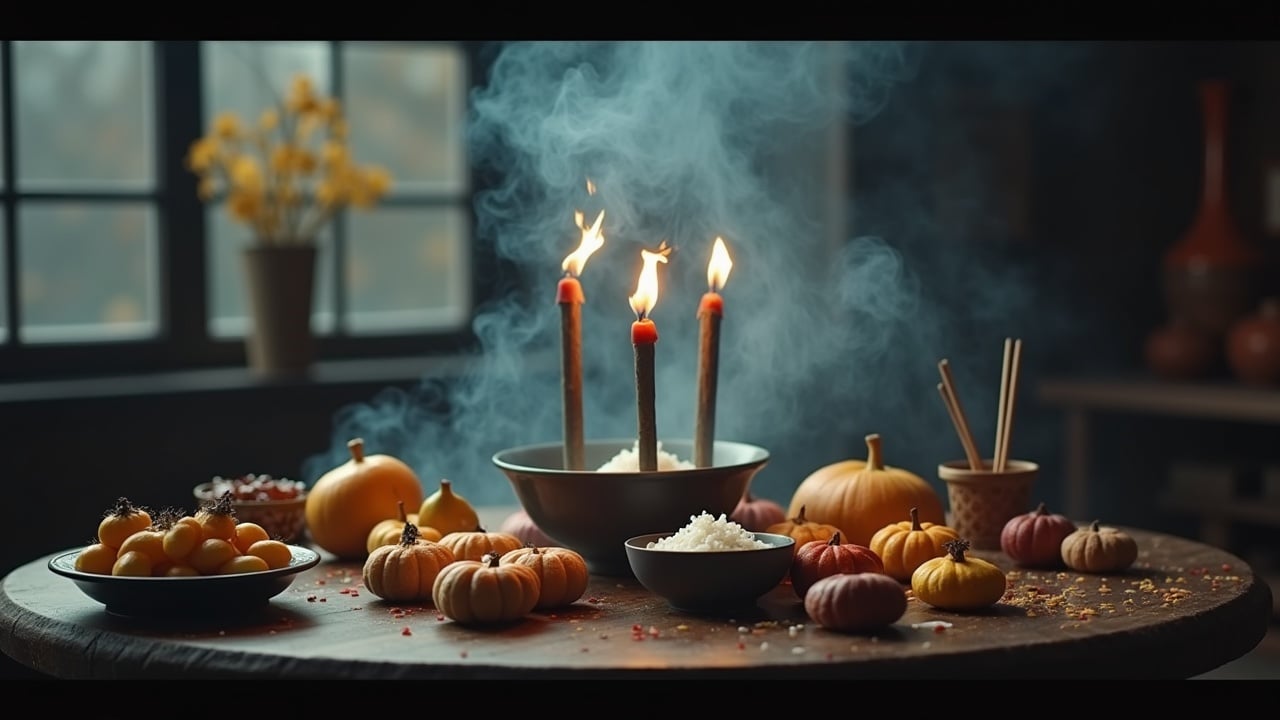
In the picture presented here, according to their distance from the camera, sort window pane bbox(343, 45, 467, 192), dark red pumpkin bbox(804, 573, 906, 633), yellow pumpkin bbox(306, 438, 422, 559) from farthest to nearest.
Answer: window pane bbox(343, 45, 467, 192)
yellow pumpkin bbox(306, 438, 422, 559)
dark red pumpkin bbox(804, 573, 906, 633)

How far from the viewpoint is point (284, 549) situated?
1.68 metres

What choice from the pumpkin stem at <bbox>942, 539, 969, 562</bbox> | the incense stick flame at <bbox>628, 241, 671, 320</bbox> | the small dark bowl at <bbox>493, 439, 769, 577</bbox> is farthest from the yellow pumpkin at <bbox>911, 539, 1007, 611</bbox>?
the incense stick flame at <bbox>628, 241, 671, 320</bbox>

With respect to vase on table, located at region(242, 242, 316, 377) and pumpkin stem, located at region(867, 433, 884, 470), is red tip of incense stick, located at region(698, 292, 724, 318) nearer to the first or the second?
pumpkin stem, located at region(867, 433, 884, 470)

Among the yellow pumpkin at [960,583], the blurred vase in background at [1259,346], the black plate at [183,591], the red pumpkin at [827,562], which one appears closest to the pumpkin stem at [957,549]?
the yellow pumpkin at [960,583]

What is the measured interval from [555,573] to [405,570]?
0.18 meters

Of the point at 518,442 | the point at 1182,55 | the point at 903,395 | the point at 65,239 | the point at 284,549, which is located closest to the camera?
the point at 284,549

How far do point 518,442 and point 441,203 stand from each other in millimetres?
804

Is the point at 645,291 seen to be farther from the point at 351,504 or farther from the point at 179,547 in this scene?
the point at 179,547

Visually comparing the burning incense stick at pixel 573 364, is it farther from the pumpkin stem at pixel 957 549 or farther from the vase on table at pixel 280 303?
the vase on table at pixel 280 303

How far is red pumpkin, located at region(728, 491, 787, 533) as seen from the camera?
1996 mm

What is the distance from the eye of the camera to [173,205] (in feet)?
12.4

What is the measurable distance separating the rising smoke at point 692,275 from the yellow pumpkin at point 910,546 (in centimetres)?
185

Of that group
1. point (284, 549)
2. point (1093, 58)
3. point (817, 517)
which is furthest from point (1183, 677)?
point (1093, 58)

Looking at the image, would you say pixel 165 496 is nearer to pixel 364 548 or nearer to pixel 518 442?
pixel 518 442
